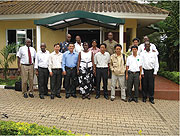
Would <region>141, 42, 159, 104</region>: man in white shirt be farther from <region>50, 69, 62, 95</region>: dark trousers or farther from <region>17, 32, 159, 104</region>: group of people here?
<region>50, 69, 62, 95</region>: dark trousers

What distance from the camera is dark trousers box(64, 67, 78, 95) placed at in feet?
19.4

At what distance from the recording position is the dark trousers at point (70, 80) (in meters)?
5.90

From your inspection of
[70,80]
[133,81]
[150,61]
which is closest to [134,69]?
[133,81]

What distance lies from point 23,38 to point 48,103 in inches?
244

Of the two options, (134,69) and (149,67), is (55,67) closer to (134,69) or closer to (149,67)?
(134,69)

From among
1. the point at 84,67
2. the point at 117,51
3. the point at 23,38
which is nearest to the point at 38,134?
the point at 84,67

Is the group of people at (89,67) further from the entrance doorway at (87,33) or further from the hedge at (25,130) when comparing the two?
the entrance doorway at (87,33)

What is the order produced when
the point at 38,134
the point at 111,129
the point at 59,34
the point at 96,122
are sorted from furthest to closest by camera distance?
the point at 59,34 → the point at 96,122 → the point at 111,129 → the point at 38,134

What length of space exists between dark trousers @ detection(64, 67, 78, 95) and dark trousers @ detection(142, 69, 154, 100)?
229cm

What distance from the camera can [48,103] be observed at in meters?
5.47

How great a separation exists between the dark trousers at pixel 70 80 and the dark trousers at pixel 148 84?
2285 millimetres

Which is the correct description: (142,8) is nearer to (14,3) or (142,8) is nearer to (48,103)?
(48,103)

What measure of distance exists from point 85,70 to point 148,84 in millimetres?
2137

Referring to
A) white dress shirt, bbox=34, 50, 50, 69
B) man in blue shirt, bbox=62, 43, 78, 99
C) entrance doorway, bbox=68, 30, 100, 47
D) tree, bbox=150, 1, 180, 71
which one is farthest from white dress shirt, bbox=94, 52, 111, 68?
tree, bbox=150, 1, 180, 71
